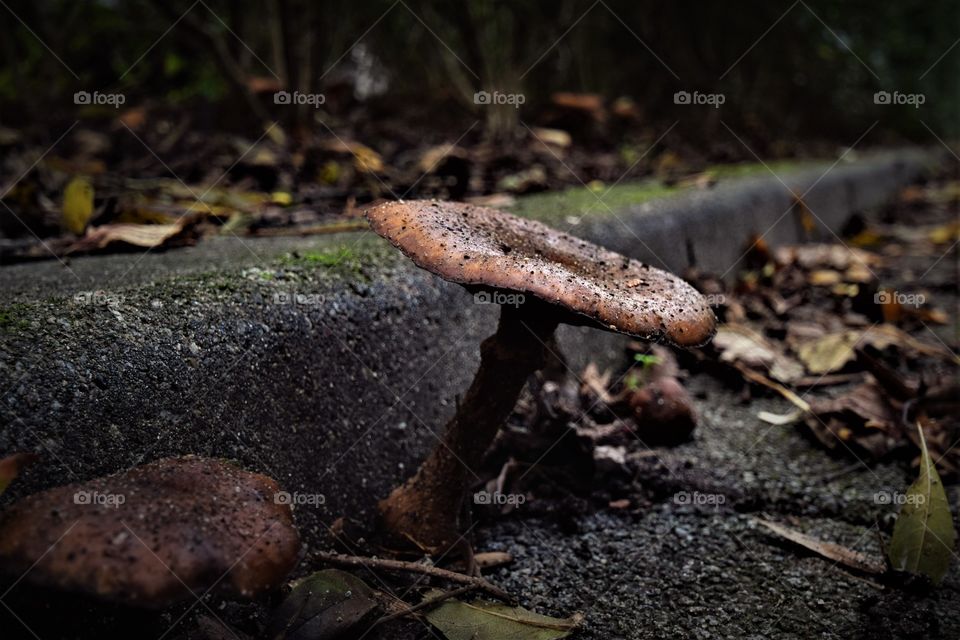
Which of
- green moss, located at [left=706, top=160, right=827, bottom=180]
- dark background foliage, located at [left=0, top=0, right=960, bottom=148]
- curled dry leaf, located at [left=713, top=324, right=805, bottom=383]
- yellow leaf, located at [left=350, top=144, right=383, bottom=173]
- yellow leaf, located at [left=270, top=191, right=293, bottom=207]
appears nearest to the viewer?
curled dry leaf, located at [left=713, top=324, right=805, bottom=383]

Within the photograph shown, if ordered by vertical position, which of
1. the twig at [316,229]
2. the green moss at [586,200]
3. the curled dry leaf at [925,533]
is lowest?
the curled dry leaf at [925,533]

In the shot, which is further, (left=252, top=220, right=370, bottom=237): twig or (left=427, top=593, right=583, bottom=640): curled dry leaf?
(left=252, top=220, right=370, bottom=237): twig

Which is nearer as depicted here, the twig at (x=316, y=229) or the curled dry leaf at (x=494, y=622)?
the curled dry leaf at (x=494, y=622)

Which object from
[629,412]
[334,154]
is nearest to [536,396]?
[629,412]

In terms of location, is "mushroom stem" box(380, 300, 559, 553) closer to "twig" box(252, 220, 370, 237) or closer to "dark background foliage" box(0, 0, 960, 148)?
"twig" box(252, 220, 370, 237)

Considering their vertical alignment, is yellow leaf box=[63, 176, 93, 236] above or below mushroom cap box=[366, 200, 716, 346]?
below

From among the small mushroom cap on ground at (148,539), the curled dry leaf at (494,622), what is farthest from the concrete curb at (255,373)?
the curled dry leaf at (494,622)

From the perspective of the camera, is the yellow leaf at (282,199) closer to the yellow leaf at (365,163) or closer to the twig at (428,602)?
the yellow leaf at (365,163)

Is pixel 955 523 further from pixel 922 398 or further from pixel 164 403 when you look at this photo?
pixel 164 403

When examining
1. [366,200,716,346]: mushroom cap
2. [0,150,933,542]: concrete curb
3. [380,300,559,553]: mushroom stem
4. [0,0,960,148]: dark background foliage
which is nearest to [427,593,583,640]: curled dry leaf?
[380,300,559,553]: mushroom stem
